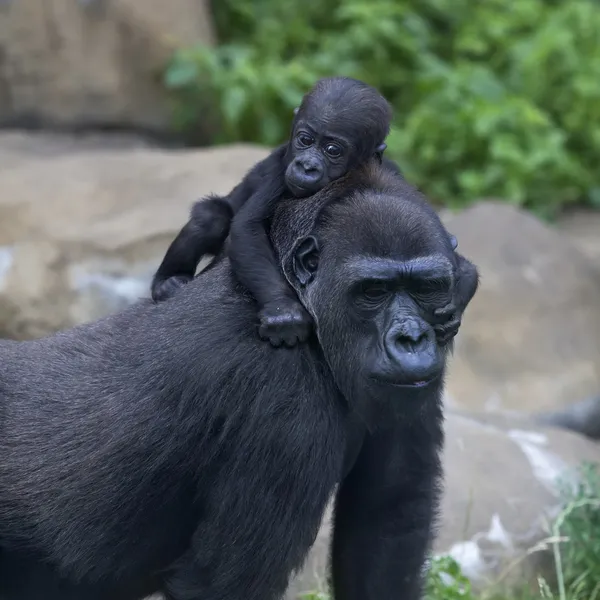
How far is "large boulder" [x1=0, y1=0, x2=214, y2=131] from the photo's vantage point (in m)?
8.61

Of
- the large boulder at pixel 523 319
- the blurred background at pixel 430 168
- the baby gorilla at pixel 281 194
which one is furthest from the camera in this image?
the large boulder at pixel 523 319

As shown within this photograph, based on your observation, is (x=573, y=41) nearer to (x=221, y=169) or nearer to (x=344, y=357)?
(x=221, y=169)

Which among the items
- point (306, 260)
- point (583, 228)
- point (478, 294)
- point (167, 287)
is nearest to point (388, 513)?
point (306, 260)

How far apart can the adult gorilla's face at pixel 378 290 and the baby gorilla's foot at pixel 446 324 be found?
0.9 inches

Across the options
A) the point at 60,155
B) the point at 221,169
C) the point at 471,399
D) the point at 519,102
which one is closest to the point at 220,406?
the point at 471,399

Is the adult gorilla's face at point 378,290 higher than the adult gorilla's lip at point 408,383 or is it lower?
higher

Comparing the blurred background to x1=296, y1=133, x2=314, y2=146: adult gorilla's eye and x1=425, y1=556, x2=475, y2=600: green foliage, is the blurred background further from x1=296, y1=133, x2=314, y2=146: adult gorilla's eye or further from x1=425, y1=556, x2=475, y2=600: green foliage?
x1=296, y1=133, x2=314, y2=146: adult gorilla's eye

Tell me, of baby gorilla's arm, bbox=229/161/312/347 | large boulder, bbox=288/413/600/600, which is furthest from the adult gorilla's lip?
large boulder, bbox=288/413/600/600

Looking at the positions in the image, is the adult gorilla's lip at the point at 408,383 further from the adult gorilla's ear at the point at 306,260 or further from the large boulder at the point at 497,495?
the large boulder at the point at 497,495

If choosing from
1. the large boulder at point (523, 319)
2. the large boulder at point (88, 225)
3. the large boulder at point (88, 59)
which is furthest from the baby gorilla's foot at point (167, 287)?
the large boulder at point (88, 59)

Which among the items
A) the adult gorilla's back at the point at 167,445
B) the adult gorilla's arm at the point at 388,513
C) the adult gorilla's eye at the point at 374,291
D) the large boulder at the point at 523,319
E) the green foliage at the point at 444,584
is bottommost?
the large boulder at the point at 523,319

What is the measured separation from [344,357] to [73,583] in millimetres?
1149

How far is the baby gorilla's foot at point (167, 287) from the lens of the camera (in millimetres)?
3754

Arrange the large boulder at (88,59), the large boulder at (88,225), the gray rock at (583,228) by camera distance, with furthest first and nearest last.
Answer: the large boulder at (88,59) < the gray rock at (583,228) < the large boulder at (88,225)
